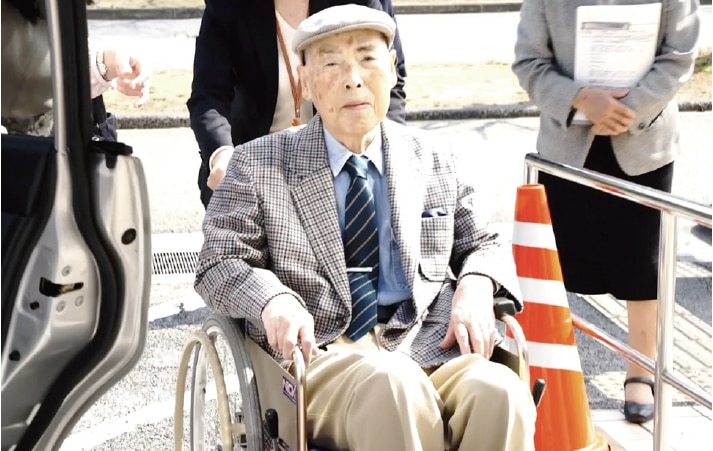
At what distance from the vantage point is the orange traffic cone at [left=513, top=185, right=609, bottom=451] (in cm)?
421

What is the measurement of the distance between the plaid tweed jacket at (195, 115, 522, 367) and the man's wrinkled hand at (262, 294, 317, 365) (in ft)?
0.27

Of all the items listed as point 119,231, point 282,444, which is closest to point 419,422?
point 282,444

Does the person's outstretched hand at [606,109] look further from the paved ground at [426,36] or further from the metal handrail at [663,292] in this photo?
the paved ground at [426,36]

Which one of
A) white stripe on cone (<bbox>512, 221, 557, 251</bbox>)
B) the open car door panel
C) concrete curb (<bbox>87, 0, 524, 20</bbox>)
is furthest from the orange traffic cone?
concrete curb (<bbox>87, 0, 524, 20</bbox>)

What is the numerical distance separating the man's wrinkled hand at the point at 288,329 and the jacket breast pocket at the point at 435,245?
1.52ft

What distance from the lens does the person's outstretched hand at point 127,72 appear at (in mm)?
3990

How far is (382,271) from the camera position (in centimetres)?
349

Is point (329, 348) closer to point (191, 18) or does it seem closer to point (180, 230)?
point (180, 230)

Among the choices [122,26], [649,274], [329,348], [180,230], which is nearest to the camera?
[329,348]

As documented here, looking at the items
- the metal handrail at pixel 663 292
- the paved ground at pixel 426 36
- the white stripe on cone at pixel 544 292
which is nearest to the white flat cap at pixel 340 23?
the metal handrail at pixel 663 292

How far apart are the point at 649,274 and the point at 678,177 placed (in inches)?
186

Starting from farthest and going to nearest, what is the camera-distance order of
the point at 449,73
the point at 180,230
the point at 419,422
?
the point at 449,73, the point at 180,230, the point at 419,422

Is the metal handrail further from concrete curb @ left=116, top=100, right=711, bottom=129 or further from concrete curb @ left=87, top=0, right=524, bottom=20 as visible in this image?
concrete curb @ left=87, top=0, right=524, bottom=20

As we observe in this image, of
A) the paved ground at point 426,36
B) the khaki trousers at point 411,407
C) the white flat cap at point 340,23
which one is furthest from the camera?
the paved ground at point 426,36
